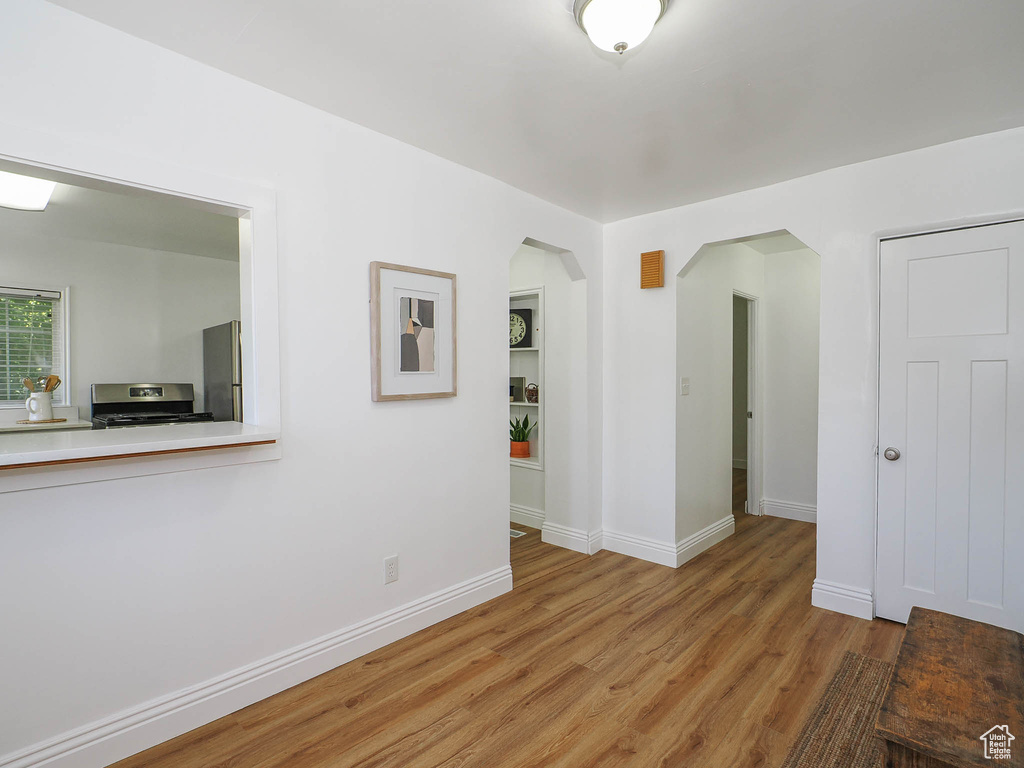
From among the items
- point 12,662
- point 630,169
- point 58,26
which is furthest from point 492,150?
point 12,662

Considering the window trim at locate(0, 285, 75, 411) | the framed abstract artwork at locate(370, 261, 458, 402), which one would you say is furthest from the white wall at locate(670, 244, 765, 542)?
the window trim at locate(0, 285, 75, 411)

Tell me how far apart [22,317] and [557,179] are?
4.49m

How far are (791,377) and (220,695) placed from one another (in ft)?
15.4

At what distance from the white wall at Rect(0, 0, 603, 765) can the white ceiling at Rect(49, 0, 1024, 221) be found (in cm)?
20

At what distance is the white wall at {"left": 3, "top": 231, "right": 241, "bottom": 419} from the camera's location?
4266 mm

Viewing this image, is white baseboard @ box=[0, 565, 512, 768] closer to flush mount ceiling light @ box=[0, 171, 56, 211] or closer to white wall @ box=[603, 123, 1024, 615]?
→ white wall @ box=[603, 123, 1024, 615]

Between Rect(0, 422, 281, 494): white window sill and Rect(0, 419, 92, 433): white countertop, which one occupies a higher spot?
Rect(0, 422, 281, 494): white window sill

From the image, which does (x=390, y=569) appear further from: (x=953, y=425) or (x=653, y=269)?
(x=953, y=425)

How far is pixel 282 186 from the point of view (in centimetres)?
217

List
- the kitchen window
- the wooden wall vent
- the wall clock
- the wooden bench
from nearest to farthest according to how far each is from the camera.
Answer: the wooden bench, the wooden wall vent, the kitchen window, the wall clock

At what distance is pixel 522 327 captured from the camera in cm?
457

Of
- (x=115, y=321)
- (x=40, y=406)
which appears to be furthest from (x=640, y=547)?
(x=115, y=321)

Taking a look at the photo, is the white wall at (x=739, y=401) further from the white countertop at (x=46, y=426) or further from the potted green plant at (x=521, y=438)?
the white countertop at (x=46, y=426)

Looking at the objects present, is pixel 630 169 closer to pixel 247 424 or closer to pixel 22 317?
pixel 247 424
